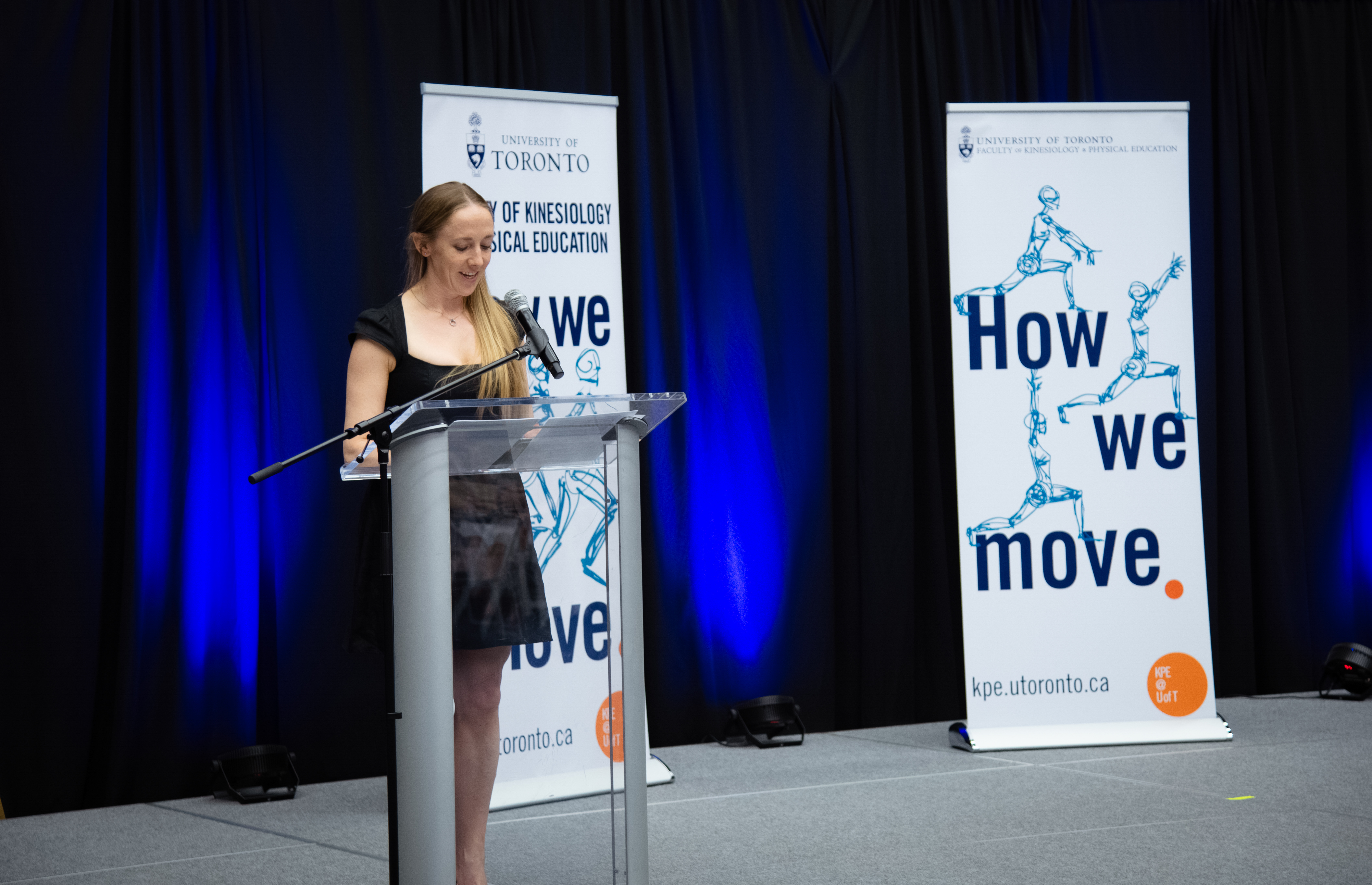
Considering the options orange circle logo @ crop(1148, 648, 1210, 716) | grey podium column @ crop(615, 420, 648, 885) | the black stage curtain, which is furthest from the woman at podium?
orange circle logo @ crop(1148, 648, 1210, 716)

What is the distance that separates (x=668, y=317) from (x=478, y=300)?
2.55m

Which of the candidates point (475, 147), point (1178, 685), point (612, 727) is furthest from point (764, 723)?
point (612, 727)

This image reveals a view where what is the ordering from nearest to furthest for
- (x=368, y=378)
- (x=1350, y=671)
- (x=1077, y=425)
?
(x=368, y=378), (x=1077, y=425), (x=1350, y=671)

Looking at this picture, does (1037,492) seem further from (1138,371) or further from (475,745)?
(475,745)

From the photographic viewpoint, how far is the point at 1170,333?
4.21m

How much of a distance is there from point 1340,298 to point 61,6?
5.12 m

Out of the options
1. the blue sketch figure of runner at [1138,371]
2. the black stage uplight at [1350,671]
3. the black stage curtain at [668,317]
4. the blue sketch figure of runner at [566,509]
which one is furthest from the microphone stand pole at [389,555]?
the black stage uplight at [1350,671]

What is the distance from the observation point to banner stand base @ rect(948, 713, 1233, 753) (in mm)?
4047

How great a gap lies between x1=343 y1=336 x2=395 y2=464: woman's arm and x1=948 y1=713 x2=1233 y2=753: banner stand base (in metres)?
2.63

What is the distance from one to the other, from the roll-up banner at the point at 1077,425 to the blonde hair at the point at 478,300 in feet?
7.66

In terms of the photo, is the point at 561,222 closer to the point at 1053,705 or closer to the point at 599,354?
the point at 599,354

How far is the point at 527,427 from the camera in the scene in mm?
1716

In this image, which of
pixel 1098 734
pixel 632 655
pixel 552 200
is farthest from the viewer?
pixel 1098 734

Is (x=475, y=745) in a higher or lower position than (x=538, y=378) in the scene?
lower
